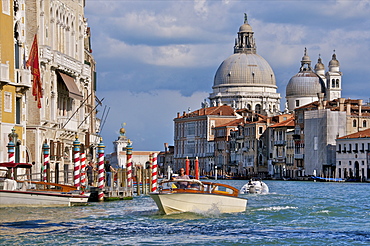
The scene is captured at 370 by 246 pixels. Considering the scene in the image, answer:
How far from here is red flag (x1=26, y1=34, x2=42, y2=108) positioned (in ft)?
106

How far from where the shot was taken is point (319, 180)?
301 ft

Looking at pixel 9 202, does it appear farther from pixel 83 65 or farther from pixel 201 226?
pixel 83 65

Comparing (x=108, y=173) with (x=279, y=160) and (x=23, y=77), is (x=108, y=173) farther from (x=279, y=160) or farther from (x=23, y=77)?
(x=279, y=160)

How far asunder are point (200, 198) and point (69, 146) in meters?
14.5

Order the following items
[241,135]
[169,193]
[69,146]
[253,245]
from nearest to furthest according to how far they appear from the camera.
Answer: [253,245], [169,193], [69,146], [241,135]

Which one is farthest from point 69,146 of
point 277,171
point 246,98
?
point 246,98

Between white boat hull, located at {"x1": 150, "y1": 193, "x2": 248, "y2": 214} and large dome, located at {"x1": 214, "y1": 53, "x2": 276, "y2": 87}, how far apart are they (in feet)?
427

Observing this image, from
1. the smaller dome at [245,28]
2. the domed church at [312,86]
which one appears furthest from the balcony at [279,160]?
the smaller dome at [245,28]

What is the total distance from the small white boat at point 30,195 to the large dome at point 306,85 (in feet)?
408

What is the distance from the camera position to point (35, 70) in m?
32.3

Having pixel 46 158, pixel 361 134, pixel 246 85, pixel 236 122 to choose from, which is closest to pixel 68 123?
pixel 46 158

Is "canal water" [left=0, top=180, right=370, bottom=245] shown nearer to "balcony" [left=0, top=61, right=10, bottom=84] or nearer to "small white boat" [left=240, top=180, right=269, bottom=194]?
"balcony" [left=0, top=61, right=10, bottom=84]

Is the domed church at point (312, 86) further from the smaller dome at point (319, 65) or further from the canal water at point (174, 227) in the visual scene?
the canal water at point (174, 227)

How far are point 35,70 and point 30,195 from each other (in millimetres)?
7258
